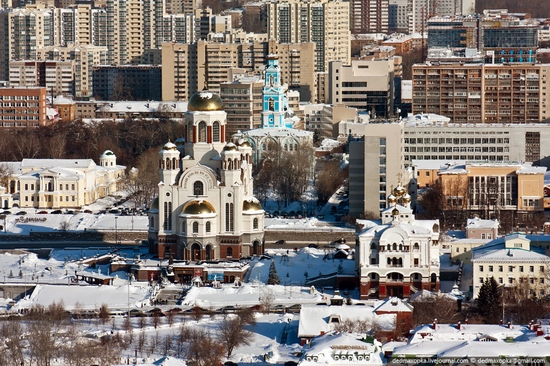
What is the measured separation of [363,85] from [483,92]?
10980 millimetres

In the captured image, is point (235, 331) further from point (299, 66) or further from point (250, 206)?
point (299, 66)

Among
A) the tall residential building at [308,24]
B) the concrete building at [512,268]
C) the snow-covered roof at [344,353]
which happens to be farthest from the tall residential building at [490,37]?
the snow-covered roof at [344,353]

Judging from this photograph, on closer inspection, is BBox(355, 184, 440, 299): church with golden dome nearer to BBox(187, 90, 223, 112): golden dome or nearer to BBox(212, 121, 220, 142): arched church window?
BBox(212, 121, 220, 142): arched church window

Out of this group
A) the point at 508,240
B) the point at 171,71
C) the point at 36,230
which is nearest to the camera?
the point at 508,240

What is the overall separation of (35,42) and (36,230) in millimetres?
55145

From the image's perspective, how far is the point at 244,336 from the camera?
49750 millimetres

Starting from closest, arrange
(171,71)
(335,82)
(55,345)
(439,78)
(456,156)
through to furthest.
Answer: (55,345) < (456,156) < (439,78) < (335,82) < (171,71)

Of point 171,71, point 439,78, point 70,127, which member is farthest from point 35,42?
point 439,78

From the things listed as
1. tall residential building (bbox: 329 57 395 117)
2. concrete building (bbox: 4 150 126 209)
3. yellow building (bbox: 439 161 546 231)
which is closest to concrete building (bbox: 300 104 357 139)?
tall residential building (bbox: 329 57 395 117)

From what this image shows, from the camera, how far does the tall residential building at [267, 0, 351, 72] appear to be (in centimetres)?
11875

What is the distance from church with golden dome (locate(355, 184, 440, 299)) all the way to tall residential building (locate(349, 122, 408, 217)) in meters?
12.7

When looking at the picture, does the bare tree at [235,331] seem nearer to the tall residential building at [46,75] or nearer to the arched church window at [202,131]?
the arched church window at [202,131]

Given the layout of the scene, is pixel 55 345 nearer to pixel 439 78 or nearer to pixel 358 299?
pixel 358 299

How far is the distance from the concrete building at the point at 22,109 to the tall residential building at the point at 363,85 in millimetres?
15131
